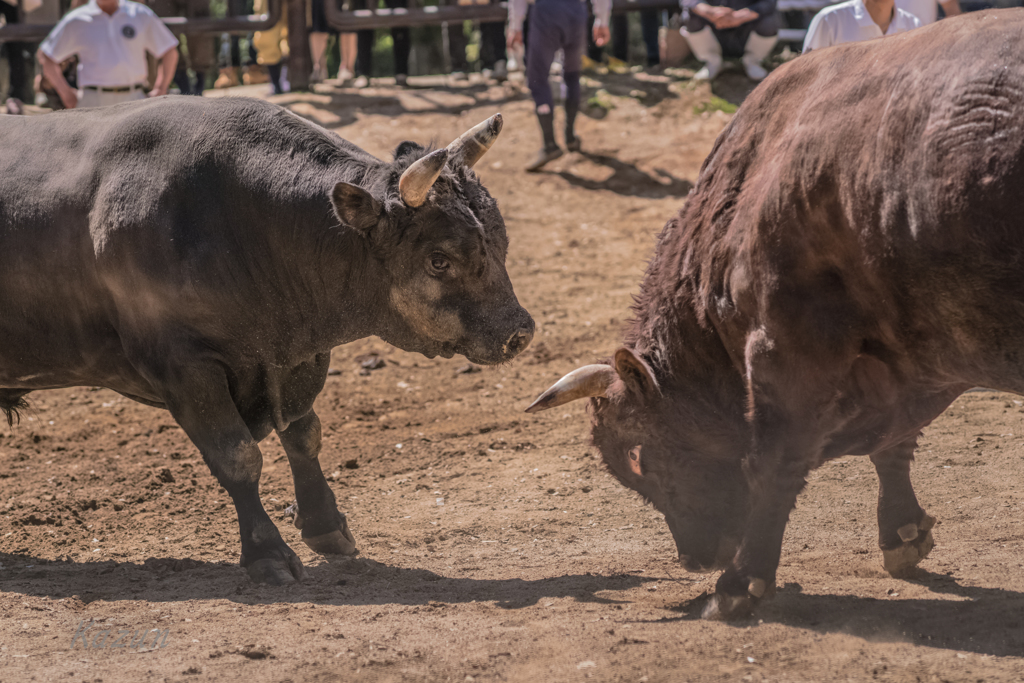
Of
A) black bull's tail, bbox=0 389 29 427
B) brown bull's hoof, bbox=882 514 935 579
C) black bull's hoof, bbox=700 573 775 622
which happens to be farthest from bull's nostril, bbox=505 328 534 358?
black bull's tail, bbox=0 389 29 427

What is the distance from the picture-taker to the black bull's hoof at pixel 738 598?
3.97m

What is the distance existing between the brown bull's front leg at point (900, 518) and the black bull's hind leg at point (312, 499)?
253cm

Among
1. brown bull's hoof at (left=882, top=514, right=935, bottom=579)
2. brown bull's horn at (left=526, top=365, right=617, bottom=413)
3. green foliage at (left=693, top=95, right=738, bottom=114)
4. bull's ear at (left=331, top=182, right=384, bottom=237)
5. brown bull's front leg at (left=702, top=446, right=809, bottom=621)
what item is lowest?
brown bull's hoof at (left=882, top=514, right=935, bottom=579)

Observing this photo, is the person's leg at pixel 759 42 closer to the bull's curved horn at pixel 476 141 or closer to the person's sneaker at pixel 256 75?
the person's sneaker at pixel 256 75

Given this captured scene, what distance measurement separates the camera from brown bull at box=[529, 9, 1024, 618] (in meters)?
3.28

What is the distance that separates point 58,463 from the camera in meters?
6.71

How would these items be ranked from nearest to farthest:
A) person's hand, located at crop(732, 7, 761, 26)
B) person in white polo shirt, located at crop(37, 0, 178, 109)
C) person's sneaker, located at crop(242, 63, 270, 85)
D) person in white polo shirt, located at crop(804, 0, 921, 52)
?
person in white polo shirt, located at crop(804, 0, 921, 52) < person in white polo shirt, located at crop(37, 0, 178, 109) < person's hand, located at crop(732, 7, 761, 26) < person's sneaker, located at crop(242, 63, 270, 85)

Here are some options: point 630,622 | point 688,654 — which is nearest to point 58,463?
point 630,622

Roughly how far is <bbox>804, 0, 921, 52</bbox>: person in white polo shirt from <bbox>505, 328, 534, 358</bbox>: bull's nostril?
3608mm

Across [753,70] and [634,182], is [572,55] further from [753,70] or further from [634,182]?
[753,70]

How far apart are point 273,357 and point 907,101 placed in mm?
2895

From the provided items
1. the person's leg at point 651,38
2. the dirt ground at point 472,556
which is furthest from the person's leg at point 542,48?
the person's leg at point 651,38

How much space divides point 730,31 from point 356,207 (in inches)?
378

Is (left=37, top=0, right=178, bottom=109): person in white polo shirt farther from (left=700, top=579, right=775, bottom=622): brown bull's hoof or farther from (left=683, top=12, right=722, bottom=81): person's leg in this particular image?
(left=700, top=579, right=775, bottom=622): brown bull's hoof
